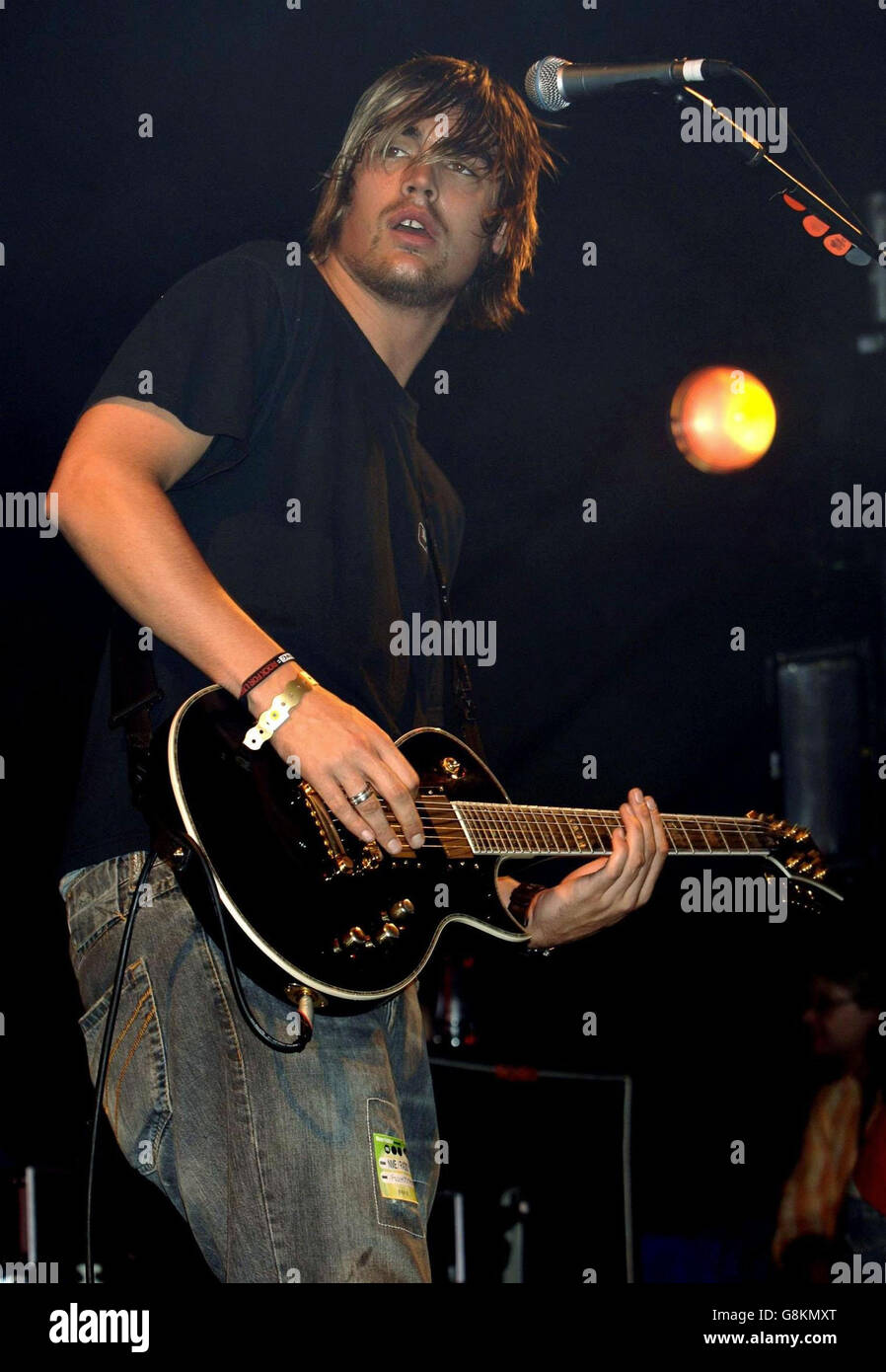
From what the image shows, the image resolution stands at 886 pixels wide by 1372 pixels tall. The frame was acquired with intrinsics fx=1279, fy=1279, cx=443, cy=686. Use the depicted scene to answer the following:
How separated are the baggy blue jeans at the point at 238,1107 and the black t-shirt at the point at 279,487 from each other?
16cm

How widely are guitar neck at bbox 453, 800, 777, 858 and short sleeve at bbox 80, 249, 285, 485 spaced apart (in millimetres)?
813

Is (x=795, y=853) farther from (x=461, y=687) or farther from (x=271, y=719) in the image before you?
(x=271, y=719)

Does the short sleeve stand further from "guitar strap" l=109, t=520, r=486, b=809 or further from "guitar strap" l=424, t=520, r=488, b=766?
"guitar strap" l=424, t=520, r=488, b=766

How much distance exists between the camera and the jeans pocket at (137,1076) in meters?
1.94

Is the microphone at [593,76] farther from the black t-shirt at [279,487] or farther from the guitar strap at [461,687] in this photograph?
the guitar strap at [461,687]

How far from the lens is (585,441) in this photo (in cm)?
399

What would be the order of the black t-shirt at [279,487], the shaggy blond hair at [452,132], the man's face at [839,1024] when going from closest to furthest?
the black t-shirt at [279,487], the shaggy blond hair at [452,132], the man's face at [839,1024]

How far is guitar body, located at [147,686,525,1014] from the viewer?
73.6 inches

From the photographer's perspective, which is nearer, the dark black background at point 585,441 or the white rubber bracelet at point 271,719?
the white rubber bracelet at point 271,719

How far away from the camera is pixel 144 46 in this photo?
3.18m

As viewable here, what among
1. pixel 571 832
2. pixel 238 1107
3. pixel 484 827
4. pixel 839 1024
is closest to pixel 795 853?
pixel 571 832

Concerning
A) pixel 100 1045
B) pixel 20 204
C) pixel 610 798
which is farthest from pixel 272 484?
pixel 610 798

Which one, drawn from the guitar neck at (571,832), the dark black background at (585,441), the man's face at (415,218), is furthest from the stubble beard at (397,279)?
the guitar neck at (571,832)

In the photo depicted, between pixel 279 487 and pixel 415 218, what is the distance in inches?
32.7
